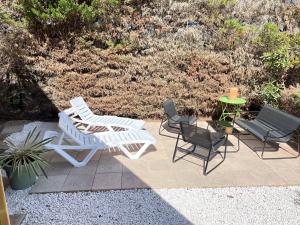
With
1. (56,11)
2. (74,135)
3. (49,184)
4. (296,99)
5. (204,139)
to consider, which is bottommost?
(49,184)

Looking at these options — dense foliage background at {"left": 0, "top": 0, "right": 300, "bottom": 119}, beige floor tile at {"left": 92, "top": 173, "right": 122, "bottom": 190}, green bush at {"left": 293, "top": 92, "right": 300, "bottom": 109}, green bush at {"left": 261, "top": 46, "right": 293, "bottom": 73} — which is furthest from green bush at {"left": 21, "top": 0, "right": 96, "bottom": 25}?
green bush at {"left": 293, "top": 92, "right": 300, "bottom": 109}

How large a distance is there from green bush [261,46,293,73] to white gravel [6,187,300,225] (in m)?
3.54

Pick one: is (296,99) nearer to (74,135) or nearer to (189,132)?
(189,132)

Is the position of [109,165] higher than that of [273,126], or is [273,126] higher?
[273,126]

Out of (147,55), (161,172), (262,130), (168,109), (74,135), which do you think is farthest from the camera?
(147,55)

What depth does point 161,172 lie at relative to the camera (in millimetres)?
4223

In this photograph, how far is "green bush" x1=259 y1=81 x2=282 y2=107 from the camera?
254 inches

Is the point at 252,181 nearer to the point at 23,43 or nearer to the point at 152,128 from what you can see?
the point at 152,128

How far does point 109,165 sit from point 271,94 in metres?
4.28

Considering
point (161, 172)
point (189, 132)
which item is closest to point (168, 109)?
point (189, 132)

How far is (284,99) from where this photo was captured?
6.06m

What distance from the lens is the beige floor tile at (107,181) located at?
379cm

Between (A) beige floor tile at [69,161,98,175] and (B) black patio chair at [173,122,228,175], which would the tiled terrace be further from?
(B) black patio chair at [173,122,228,175]

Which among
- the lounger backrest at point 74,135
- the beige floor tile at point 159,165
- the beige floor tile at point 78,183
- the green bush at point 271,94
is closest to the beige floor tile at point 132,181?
the beige floor tile at point 159,165
